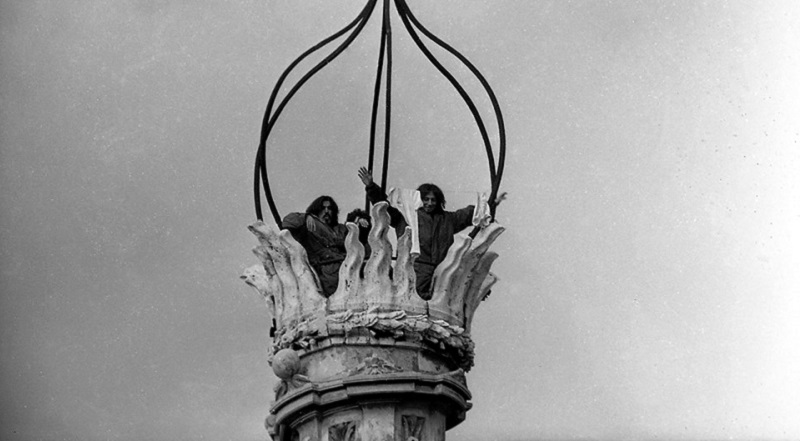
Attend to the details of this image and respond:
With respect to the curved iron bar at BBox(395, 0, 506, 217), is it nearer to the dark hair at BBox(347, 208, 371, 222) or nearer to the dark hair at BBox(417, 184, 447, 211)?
the dark hair at BBox(417, 184, 447, 211)

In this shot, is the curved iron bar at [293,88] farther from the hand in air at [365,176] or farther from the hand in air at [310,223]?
the hand in air at [365,176]

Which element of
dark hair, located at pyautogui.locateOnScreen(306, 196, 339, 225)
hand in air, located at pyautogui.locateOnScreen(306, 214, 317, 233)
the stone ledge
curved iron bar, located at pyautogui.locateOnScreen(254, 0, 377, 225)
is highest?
curved iron bar, located at pyautogui.locateOnScreen(254, 0, 377, 225)

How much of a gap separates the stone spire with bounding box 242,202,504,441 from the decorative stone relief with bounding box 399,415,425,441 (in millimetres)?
15

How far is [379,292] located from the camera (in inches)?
1150

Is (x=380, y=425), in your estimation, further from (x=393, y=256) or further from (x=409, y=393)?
(x=393, y=256)

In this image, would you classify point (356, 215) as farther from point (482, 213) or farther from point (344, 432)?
point (344, 432)

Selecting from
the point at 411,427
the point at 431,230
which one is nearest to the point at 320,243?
the point at 431,230

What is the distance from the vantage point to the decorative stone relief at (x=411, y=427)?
1113 inches

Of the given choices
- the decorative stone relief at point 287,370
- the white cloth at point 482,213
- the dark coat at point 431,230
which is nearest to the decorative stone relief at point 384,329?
the decorative stone relief at point 287,370

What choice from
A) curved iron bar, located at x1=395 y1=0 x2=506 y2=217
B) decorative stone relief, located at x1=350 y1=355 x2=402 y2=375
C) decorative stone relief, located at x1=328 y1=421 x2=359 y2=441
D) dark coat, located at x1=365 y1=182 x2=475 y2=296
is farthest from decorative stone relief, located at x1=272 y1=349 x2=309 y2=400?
curved iron bar, located at x1=395 y1=0 x2=506 y2=217

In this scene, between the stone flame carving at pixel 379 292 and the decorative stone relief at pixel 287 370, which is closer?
the decorative stone relief at pixel 287 370

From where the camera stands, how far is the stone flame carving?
95.2ft

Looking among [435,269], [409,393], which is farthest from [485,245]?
Result: [409,393]

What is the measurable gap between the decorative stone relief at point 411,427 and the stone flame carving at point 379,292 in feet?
4.36
